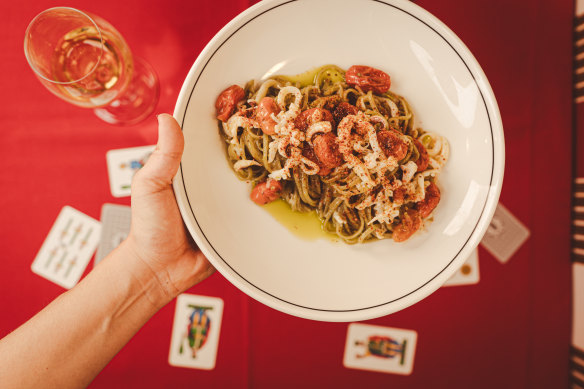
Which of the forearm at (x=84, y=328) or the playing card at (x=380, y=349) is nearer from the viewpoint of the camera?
the forearm at (x=84, y=328)

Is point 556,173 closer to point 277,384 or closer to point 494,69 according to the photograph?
point 494,69

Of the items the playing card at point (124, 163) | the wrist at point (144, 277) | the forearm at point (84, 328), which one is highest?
the playing card at point (124, 163)

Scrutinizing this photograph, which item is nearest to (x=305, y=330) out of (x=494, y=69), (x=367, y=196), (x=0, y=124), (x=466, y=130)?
(x=367, y=196)

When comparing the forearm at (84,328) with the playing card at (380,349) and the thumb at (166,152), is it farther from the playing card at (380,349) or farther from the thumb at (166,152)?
the playing card at (380,349)

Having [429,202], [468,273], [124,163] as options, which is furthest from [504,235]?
[124,163]

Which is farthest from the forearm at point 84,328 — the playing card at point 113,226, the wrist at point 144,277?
the playing card at point 113,226

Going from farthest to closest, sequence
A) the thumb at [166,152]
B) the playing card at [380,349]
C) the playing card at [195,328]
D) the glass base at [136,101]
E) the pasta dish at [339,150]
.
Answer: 1. the playing card at [380,349]
2. the playing card at [195,328]
3. the glass base at [136,101]
4. the pasta dish at [339,150]
5. the thumb at [166,152]

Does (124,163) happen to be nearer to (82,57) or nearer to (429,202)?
(82,57)
